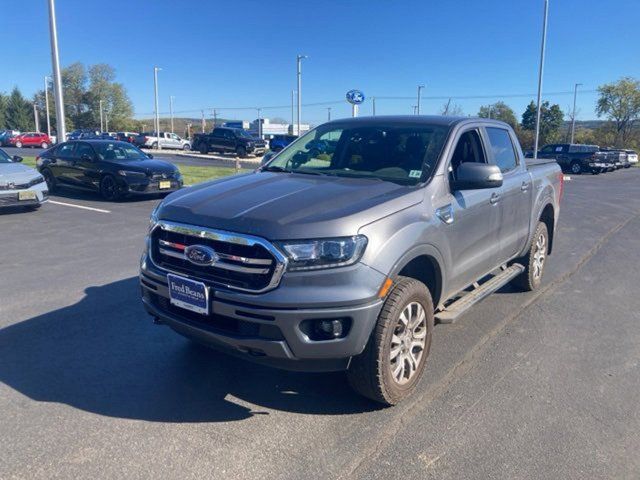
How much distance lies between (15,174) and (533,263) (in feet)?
32.9

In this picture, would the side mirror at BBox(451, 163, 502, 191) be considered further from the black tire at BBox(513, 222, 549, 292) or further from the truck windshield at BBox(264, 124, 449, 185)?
the black tire at BBox(513, 222, 549, 292)

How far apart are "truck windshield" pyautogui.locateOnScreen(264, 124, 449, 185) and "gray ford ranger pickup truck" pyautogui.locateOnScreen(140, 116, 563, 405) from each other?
0.02 m

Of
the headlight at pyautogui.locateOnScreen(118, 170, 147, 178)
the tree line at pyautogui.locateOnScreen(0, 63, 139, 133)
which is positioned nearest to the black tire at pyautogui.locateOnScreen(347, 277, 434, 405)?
the headlight at pyautogui.locateOnScreen(118, 170, 147, 178)

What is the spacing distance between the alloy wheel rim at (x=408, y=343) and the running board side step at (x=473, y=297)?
1.29 feet

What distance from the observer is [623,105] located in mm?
59500

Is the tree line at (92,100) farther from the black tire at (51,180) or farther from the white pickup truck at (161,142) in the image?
the black tire at (51,180)

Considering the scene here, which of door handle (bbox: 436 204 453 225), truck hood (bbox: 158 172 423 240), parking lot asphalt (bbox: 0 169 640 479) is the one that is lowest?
parking lot asphalt (bbox: 0 169 640 479)

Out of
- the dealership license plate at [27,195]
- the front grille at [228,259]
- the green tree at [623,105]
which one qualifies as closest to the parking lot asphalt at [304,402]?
the front grille at [228,259]

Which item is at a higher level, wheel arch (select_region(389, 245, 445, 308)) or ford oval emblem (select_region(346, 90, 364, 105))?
ford oval emblem (select_region(346, 90, 364, 105))

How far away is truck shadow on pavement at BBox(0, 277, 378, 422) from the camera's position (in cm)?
348

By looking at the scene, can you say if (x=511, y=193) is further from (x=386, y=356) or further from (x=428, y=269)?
(x=386, y=356)

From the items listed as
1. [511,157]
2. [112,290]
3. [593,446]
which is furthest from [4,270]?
[593,446]

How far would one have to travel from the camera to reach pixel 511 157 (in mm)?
5605

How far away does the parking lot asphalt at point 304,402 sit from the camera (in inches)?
114
